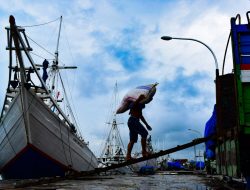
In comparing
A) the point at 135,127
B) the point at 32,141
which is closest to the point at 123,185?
the point at 135,127

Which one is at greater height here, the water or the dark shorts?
the dark shorts

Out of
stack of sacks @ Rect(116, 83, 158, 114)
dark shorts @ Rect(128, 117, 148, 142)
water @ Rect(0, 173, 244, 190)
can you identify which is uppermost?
stack of sacks @ Rect(116, 83, 158, 114)

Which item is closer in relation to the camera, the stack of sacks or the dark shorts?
the stack of sacks

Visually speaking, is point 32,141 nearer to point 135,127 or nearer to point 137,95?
point 135,127

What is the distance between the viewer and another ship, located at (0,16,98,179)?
750 inches

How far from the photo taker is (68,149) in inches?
869

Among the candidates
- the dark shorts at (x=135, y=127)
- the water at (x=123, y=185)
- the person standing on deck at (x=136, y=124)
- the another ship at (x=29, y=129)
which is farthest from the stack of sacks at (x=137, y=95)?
the another ship at (x=29, y=129)

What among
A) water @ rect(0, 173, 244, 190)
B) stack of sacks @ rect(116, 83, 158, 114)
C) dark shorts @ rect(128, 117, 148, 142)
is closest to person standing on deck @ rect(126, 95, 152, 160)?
dark shorts @ rect(128, 117, 148, 142)

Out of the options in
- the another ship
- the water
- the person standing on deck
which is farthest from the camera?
the another ship

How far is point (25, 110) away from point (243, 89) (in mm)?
15500

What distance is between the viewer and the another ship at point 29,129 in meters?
19.1

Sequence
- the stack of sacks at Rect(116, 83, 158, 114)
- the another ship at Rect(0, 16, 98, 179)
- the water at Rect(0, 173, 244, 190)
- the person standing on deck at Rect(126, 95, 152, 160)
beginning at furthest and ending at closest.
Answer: the another ship at Rect(0, 16, 98, 179), the water at Rect(0, 173, 244, 190), the person standing on deck at Rect(126, 95, 152, 160), the stack of sacks at Rect(116, 83, 158, 114)

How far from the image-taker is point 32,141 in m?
19.2

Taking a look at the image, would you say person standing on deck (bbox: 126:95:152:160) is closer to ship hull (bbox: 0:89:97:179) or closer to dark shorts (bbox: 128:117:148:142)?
dark shorts (bbox: 128:117:148:142)
